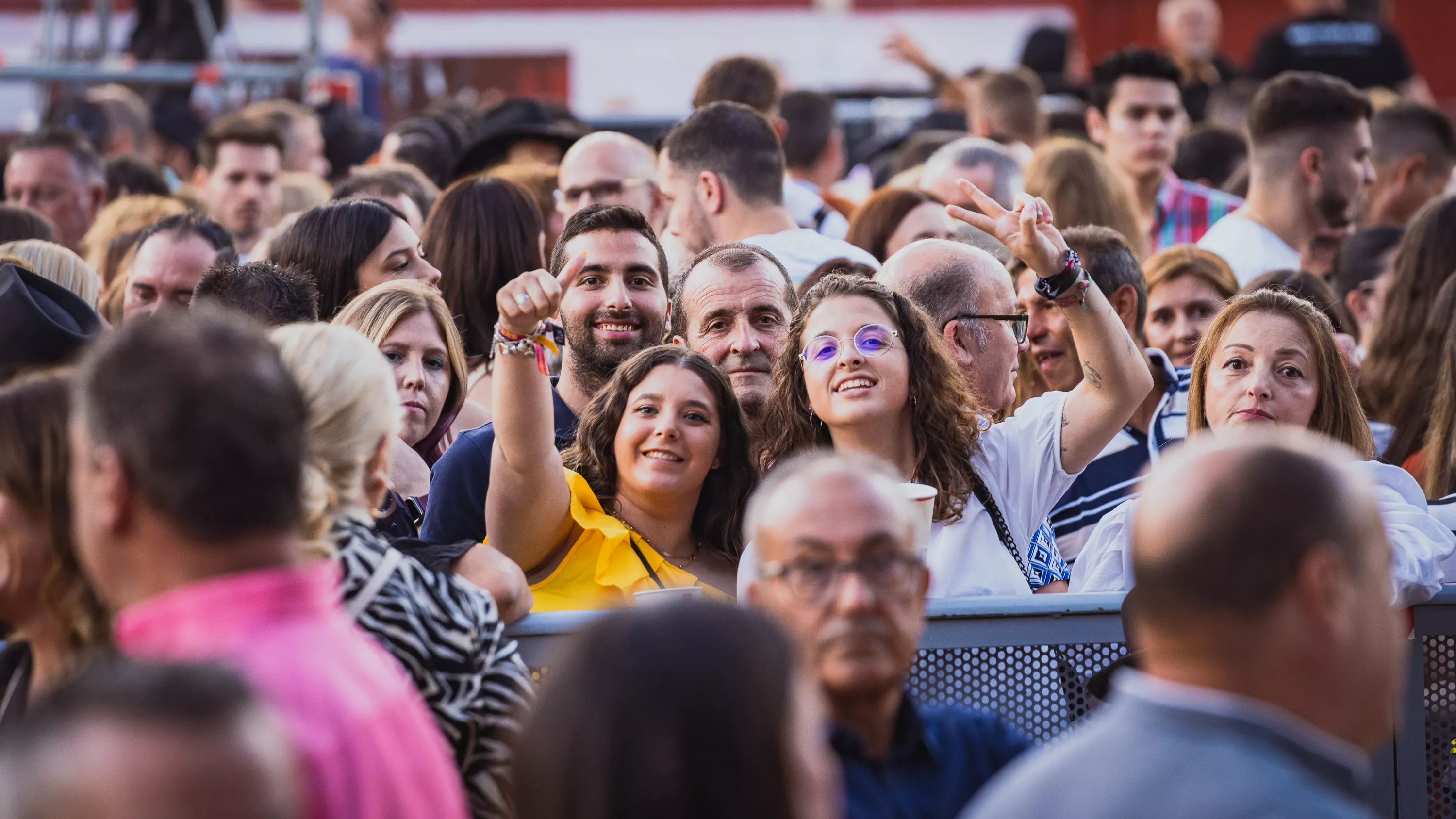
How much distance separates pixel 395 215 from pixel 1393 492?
2.79 meters

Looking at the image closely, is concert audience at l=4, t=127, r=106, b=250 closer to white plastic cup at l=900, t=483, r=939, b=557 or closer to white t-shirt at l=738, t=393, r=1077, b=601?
white t-shirt at l=738, t=393, r=1077, b=601

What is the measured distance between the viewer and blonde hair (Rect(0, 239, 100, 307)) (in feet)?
14.9

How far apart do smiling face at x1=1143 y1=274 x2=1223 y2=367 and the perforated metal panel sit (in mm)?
2177

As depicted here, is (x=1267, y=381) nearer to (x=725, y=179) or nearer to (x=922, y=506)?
(x=922, y=506)

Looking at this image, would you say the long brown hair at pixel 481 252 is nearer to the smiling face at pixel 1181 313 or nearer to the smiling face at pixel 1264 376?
the smiling face at pixel 1181 313

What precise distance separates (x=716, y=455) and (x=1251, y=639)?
2.00 m

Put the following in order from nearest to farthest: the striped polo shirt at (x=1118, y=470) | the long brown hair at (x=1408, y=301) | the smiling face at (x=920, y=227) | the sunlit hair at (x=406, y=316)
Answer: the sunlit hair at (x=406, y=316) < the striped polo shirt at (x=1118, y=470) < the long brown hair at (x=1408, y=301) < the smiling face at (x=920, y=227)

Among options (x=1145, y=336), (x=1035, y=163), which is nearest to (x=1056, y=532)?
(x=1145, y=336)

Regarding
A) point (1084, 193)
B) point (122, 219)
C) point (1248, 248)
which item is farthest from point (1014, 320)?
point (122, 219)

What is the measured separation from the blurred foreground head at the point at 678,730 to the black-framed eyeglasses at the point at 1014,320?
251cm

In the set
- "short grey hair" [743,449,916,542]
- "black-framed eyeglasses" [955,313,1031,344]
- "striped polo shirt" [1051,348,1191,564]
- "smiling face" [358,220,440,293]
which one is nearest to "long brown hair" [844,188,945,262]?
"striped polo shirt" [1051,348,1191,564]

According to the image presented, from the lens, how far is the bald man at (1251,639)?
173 cm

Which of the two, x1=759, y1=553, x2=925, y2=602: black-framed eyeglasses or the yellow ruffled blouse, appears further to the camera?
the yellow ruffled blouse

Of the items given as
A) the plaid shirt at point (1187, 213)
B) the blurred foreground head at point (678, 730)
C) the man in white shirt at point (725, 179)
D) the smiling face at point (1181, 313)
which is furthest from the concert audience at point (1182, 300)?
the blurred foreground head at point (678, 730)
